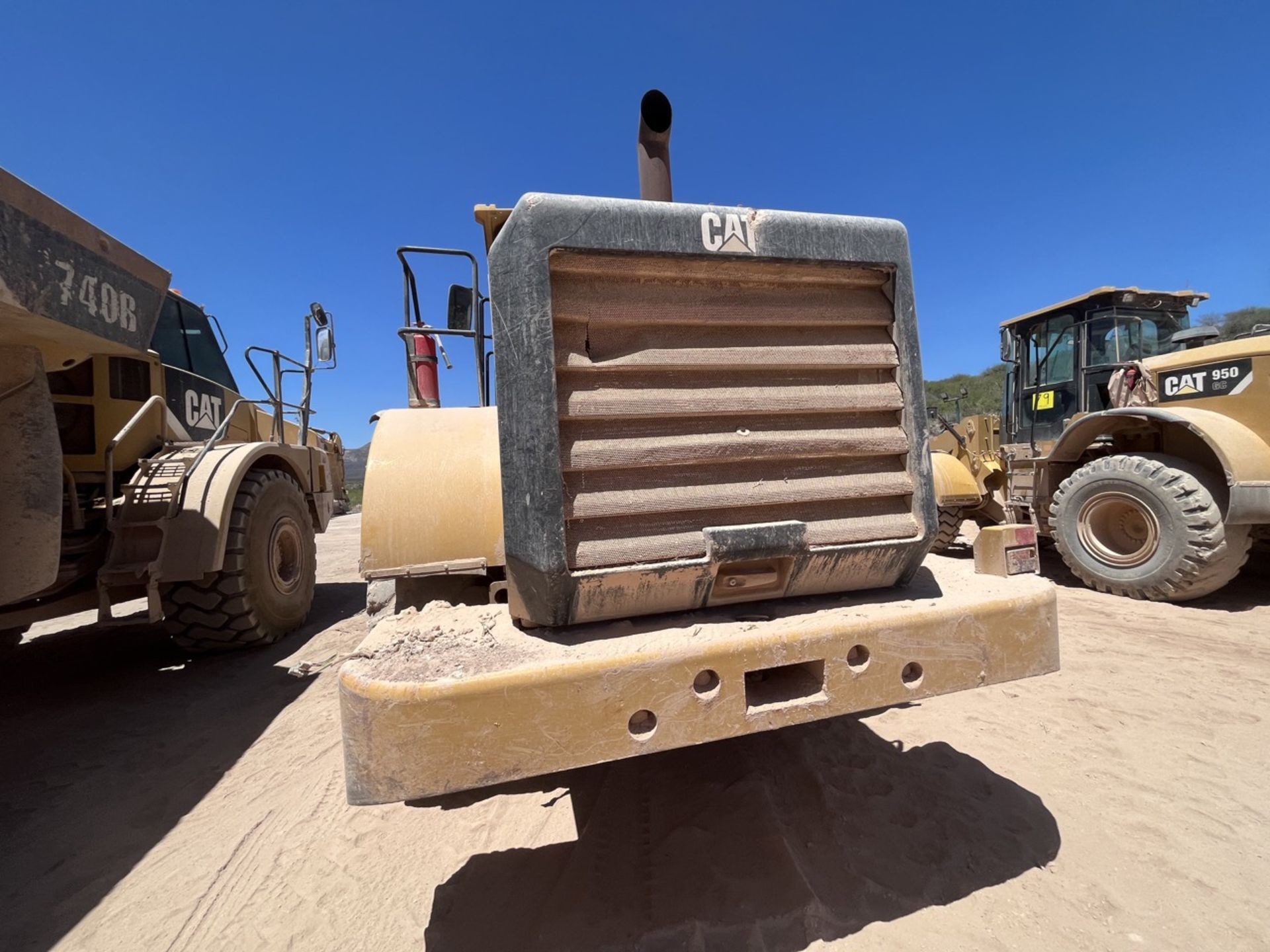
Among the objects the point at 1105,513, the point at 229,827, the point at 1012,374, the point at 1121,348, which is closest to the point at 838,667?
the point at 229,827

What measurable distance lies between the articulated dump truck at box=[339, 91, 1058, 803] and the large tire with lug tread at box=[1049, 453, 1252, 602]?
4176 mm

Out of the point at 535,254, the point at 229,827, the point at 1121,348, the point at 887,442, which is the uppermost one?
the point at 1121,348

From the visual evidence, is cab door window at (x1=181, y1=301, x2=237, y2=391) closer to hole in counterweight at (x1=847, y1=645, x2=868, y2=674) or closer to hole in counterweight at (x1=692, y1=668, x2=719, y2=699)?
hole in counterweight at (x1=692, y1=668, x2=719, y2=699)

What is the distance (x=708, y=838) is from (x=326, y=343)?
4.63 m

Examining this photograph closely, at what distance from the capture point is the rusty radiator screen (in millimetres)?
1773

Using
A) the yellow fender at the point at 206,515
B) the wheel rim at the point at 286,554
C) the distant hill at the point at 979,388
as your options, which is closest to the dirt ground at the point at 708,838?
the yellow fender at the point at 206,515

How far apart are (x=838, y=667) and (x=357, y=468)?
170 ft

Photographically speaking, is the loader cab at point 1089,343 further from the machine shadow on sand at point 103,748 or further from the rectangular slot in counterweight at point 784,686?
the machine shadow on sand at point 103,748

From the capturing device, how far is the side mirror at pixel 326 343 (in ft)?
16.5

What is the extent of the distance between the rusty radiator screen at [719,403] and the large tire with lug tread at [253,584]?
3.61 meters

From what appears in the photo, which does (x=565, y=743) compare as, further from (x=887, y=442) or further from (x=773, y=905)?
(x=887, y=442)

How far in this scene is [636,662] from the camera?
5.08ft

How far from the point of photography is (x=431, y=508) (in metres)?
2.13

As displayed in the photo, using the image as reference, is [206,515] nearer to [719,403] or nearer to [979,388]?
[719,403]
